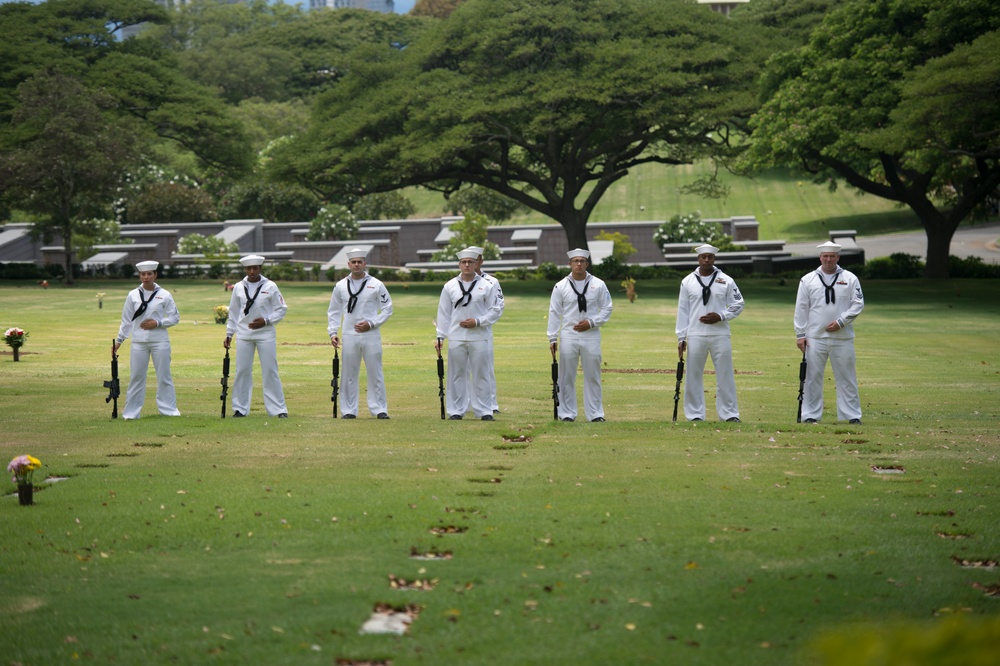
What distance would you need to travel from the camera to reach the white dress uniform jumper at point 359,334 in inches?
635

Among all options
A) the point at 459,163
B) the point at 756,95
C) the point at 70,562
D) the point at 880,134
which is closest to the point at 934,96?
the point at 880,134

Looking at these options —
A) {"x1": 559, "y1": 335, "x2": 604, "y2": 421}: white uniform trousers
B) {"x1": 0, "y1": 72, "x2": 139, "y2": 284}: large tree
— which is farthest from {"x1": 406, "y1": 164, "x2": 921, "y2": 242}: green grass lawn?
{"x1": 559, "y1": 335, "x2": 604, "y2": 421}: white uniform trousers

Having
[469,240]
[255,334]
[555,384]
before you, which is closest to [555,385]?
[555,384]

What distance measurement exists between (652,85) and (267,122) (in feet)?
145

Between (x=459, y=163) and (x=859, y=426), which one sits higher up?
(x=459, y=163)

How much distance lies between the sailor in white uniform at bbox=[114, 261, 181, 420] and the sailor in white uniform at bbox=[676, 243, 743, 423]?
6658mm

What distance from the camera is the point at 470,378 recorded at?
16281 millimetres

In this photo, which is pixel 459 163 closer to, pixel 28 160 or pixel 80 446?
pixel 28 160

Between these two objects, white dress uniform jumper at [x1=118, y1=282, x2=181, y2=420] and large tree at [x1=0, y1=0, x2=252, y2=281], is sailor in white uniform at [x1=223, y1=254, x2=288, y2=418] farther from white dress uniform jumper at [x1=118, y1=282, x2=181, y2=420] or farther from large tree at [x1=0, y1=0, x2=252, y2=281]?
→ large tree at [x1=0, y1=0, x2=252, y2=281]

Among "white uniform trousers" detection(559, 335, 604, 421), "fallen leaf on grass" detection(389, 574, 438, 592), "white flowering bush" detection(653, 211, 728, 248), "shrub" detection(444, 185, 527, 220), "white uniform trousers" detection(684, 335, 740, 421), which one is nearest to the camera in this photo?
"fallen leaf on grass" detection(389, 574, 438, 592)

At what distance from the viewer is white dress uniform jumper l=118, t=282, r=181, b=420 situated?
52.4ft

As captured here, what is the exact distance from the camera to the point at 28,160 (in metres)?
41.8

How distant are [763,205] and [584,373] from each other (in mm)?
65563

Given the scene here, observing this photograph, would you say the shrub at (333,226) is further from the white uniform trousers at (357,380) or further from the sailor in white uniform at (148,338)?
the white uniform trousers at (357,380)
